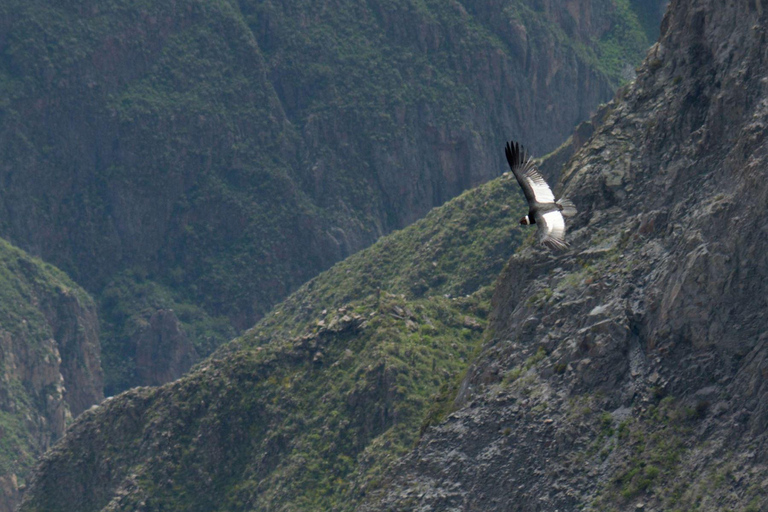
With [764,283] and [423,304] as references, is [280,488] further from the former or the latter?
[764,283]

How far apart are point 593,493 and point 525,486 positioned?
4982 mm

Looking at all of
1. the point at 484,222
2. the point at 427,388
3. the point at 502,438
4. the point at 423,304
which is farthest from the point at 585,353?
the point at 484,222

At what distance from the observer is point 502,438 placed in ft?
371

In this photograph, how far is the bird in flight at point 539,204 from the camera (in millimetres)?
82125

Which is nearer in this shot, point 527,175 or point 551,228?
point 551,228

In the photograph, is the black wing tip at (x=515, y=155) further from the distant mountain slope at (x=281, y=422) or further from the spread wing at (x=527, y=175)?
the distant mountain slope at (x=281, y=422)

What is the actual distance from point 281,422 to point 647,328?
174 ft

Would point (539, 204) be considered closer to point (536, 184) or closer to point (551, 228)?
point (536, 184)

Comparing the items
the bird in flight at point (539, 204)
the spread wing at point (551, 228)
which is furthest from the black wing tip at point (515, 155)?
the spread wing at point (551, 228)

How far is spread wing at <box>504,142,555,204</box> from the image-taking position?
82.1 metres

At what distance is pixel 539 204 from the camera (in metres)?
82.9

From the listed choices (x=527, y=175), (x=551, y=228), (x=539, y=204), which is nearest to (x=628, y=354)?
(x=539, y=204)

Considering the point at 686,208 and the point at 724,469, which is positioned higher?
the point at 686,208

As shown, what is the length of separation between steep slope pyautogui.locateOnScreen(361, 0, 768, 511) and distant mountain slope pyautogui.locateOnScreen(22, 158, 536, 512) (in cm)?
2465
